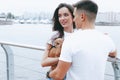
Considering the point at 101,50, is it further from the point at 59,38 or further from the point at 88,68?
the point at 59,38

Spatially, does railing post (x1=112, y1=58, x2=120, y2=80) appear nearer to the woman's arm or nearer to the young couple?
the young couple

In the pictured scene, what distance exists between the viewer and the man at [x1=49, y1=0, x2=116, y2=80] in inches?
55.5

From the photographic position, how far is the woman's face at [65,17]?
190cm

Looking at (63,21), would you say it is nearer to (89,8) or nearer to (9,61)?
(89,8)

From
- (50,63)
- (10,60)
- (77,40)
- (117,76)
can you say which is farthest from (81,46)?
(10,60)

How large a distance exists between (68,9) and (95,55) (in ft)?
1.81

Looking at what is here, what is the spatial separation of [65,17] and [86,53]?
20.5 inches

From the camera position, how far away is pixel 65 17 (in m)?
1.89

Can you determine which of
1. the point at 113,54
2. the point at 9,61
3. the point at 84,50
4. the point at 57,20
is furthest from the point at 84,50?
the point at 9,61

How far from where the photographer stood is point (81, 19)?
1.44 meters

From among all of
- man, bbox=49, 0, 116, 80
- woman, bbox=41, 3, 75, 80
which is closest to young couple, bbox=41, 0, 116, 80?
man, bbox=49, 0, 116, 80

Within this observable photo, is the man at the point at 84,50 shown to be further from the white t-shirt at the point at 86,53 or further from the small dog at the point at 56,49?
the small dog at the point at 56,49

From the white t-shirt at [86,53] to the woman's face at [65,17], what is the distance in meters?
0.45

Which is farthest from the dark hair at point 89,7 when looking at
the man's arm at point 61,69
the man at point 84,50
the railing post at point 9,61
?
the railing post at point 9,61
